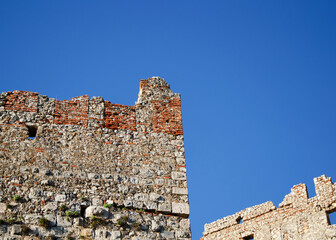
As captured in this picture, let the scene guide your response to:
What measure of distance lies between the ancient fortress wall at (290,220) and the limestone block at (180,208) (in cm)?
927

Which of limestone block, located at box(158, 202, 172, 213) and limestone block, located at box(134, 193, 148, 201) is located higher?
limestone block, located at box(134, 193, 148, 201)

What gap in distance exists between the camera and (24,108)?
34.1 ft

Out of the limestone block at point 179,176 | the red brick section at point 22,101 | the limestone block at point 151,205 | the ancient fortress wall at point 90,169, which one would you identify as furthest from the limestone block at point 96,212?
the red brick section at point 22,101

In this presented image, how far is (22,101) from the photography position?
1048 centimetres

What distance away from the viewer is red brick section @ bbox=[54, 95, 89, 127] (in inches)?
411

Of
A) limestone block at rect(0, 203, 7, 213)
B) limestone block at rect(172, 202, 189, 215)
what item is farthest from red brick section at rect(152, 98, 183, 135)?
limestone block at rect(0, 203, 7, 213)

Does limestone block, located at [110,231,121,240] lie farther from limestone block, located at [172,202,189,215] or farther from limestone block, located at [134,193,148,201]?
limestone block, located at [172,202,189,215]

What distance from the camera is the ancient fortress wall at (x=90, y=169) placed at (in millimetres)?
9133

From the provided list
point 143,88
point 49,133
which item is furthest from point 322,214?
point 49,133

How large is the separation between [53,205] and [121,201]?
1.11 meters

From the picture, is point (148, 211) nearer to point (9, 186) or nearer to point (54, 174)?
point (54, 174)

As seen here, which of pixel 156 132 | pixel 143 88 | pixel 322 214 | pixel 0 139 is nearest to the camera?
pixel 0 139

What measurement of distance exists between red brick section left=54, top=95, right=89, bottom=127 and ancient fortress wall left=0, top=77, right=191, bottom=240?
0.7 inches

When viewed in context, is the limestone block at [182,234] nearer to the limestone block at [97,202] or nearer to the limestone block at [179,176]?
the limestone block at [179,176]
